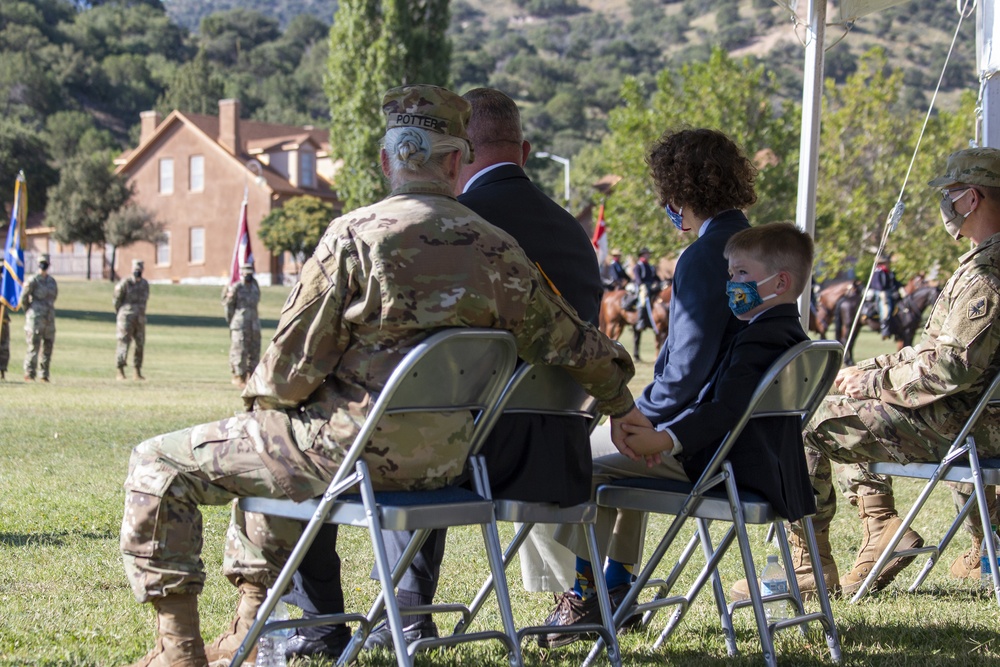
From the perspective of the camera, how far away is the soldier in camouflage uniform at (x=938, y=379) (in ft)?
15.4

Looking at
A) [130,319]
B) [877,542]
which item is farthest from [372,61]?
[877,542]

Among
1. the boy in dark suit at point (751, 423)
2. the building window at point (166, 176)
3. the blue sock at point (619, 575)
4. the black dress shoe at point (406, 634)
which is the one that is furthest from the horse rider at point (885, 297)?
Answer: the building window at point (166, 176)

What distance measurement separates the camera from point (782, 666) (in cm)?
411

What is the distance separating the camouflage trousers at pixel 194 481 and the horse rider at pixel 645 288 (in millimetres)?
22567

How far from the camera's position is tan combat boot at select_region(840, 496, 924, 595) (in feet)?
17.3

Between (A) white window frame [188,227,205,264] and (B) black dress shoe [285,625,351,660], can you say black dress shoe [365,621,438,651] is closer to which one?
(B) black dress shoe [285,625,351,660]

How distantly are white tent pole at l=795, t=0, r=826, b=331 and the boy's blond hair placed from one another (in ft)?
8.12

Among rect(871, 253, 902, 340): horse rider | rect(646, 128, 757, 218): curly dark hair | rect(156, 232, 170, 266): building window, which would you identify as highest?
rect(646, 128, 757, 218): curly dark hair

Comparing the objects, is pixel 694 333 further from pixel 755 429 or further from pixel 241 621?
pixel 241 621

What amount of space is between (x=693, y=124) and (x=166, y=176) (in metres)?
31.7

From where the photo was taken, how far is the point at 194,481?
10.8ft

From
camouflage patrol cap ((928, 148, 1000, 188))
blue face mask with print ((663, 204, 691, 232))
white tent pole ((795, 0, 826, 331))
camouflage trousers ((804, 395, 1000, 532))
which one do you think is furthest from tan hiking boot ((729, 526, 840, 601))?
white tent pole ((795, 0, 826, 331))

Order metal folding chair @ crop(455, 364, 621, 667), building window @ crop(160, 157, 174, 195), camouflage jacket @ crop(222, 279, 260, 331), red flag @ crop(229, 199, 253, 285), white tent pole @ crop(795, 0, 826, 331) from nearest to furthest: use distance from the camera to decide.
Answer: metal folding chair @ crop(455, 364, 621, 667), white tent pole @ crop(795, 0, 826, 331), camouflage jacket @ crop(222, 279, 260, 331), red flag @ crop(229, 199, 253, 285), building window @ crop(160, 157, 174, 195)

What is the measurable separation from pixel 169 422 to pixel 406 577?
8.85 meters
